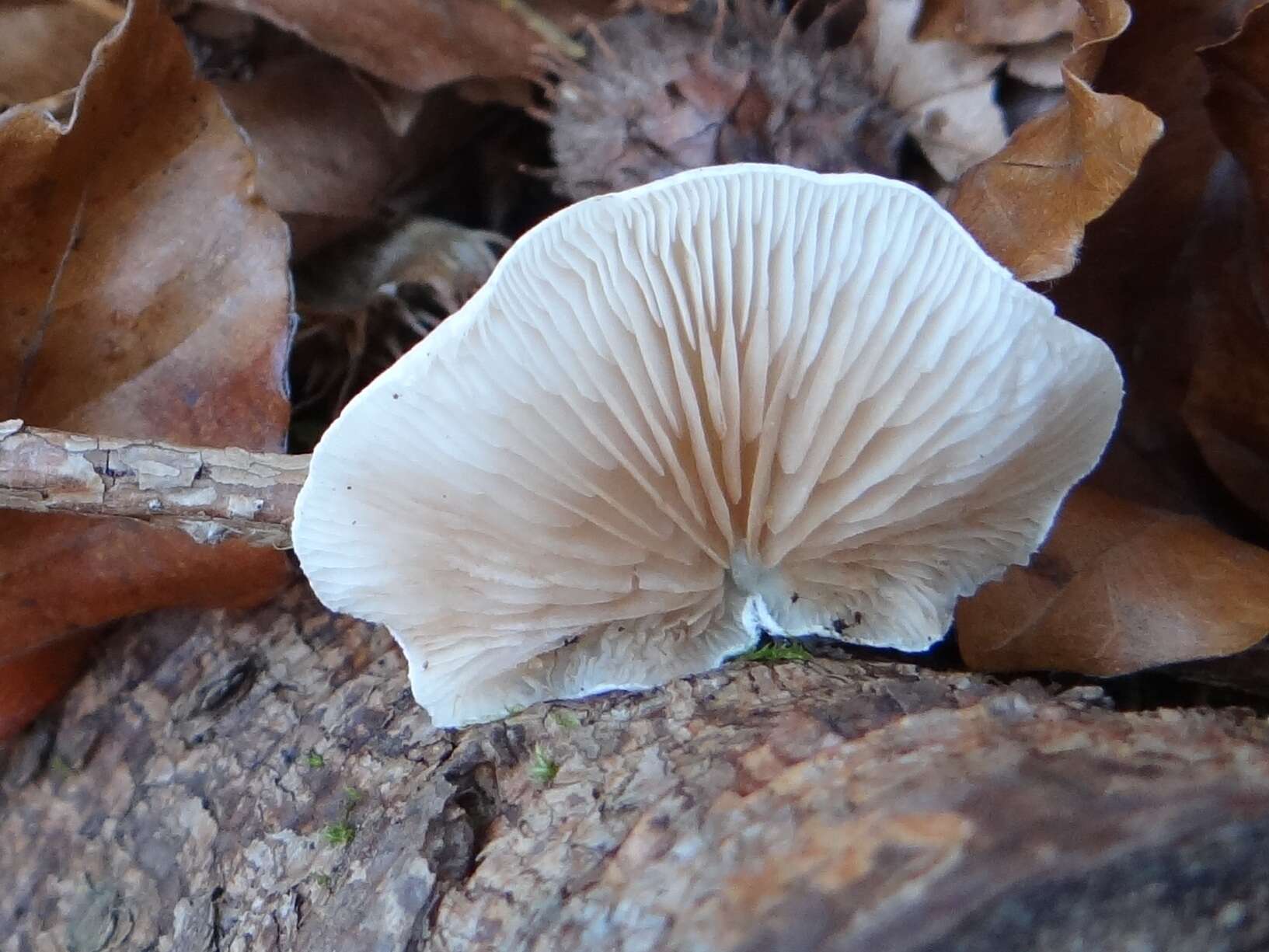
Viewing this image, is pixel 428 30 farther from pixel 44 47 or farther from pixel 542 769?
pixel 542 769

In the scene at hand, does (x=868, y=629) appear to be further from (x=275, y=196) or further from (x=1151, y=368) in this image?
(x=275, y=196)

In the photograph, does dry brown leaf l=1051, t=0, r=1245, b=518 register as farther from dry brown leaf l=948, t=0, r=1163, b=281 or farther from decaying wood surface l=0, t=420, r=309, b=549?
decaying wood surface l=0, t=420, r=309, b=549

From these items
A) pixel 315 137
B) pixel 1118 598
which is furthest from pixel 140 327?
pixel 1118 598

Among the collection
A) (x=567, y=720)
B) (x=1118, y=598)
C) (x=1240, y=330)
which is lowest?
(x=567, y=720)

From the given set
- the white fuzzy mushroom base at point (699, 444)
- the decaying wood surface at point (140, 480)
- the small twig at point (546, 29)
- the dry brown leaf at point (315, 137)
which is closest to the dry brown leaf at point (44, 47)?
the dry brown leaf at point (315, 137)

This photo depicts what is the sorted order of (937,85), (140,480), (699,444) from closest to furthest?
(699,444) → (140,480) → (937,85)

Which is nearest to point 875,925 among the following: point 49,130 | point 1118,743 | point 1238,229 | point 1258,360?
point 1118,743
